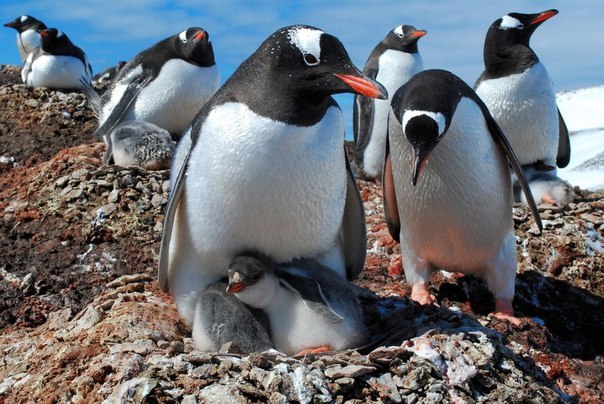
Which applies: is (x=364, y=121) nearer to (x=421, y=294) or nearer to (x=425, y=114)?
(x=421, y=294)

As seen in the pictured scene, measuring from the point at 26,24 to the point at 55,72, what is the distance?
558 centimetres

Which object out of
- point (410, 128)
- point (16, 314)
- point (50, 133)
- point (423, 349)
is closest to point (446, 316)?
point (423, 349)

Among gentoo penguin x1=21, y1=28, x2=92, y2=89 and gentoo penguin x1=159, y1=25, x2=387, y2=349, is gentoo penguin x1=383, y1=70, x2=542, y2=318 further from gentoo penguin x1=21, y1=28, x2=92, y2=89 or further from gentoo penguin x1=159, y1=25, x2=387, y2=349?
gentoo penguin x1=21, y1=28, x2=92, y2=89

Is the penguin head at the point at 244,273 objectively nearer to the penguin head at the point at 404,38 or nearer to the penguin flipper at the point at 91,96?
the penguin head at the point at 404,38

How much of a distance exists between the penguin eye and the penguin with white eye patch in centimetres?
383

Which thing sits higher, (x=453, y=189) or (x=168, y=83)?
(x=168, y=83)

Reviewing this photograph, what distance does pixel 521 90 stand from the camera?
656 centimetres

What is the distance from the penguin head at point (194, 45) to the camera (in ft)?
22.6

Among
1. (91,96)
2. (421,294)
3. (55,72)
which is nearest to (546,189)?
(421,294)

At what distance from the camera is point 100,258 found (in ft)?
17.5

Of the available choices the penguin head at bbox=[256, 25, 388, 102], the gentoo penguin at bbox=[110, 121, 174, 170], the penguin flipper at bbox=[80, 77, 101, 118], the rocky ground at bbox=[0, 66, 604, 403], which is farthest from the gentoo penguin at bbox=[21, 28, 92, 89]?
the penguin head at bbox=[256, 25, 388, 102]

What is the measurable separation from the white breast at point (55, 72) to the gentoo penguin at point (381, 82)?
14.3 ft

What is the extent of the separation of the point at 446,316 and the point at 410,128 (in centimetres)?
90

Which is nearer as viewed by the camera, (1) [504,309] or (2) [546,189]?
(1) [504,309]
